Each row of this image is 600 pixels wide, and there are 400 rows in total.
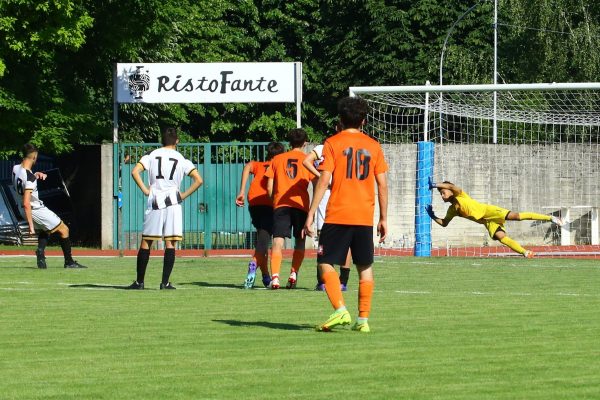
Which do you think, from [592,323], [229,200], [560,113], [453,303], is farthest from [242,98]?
[592,323]

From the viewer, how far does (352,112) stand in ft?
37.6

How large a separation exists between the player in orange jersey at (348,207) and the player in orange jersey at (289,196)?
15.8 ft

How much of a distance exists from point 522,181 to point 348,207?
21689mm

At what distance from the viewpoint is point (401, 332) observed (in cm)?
1129

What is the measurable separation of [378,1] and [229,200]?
101 feet

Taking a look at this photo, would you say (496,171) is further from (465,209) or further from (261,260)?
(261,260)

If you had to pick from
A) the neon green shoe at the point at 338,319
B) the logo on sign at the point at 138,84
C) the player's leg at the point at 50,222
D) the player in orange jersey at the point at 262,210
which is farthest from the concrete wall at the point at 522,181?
the neon green shoe at the point at 338,319

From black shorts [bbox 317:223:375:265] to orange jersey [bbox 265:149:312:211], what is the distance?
4.91 metres

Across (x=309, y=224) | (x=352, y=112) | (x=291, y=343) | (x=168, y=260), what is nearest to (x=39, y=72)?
(x=168, y=260)

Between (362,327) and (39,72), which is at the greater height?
(39,72)

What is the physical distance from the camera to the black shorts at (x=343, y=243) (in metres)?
11.3

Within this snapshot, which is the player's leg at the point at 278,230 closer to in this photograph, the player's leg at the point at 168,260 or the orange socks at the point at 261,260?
the orange socks at the point at 261,260

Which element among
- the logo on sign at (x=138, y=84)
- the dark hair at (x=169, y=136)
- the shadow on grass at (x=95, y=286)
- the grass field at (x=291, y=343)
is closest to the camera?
the grass field at (x=291, y=343)

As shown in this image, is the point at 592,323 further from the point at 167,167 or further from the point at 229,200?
the point at 229,200
